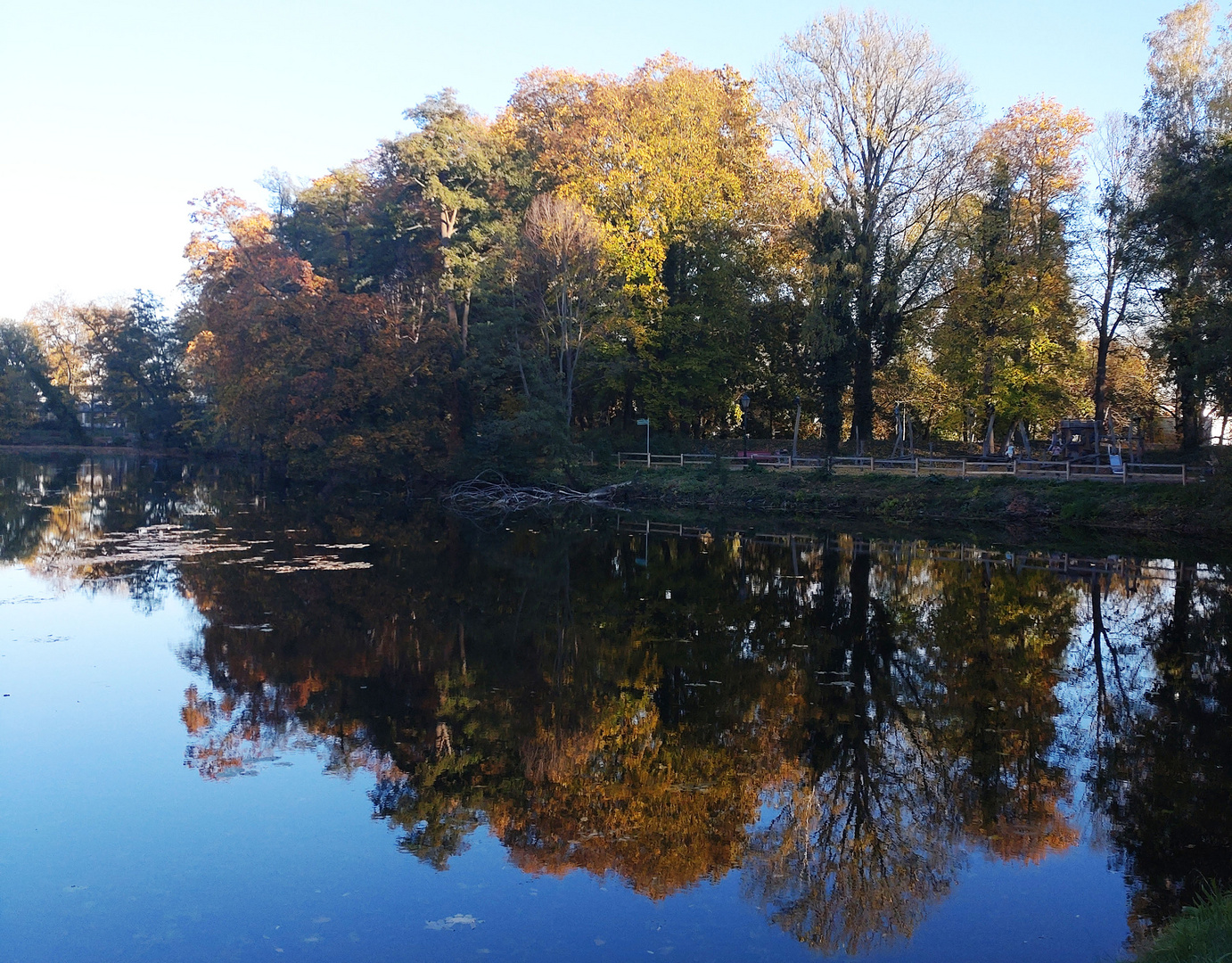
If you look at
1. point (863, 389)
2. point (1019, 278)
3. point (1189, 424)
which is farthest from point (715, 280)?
point (1189, 424)

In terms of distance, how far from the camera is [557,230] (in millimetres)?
40188

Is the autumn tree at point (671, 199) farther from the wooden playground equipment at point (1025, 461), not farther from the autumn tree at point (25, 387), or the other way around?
the autumn tree at point (25, 387)

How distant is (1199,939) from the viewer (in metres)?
5.49

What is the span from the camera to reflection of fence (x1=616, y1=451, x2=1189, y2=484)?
32312 mm

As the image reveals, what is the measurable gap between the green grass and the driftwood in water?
33851 millimetres

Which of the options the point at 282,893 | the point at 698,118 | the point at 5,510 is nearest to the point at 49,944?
the point at 282,893

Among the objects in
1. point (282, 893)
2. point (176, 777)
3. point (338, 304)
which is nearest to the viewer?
point (282, 893)

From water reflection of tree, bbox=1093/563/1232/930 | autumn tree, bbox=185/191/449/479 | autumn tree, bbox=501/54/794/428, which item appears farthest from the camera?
autumn tree, bbox=185/191/449/479

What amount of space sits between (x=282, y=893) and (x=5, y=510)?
3187cm

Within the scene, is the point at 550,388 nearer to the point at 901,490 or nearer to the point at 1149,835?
the point at 901,490

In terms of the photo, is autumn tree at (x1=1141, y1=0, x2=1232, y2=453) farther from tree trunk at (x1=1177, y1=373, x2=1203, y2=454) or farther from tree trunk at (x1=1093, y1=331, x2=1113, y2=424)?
tree trunk at (x1=1093, y1=331, x2=1113, y2=424)

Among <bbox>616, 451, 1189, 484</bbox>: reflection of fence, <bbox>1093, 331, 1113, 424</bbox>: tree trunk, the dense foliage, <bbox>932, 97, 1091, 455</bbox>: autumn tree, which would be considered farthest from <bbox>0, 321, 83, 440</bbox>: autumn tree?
<bbox>1093, 331, 1113, 424</bbox>: tree trunk

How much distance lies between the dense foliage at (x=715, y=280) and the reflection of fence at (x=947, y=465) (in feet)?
8.02

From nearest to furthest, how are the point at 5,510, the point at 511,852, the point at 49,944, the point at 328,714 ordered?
the point at 49,944 < the point at 511,852 < the point at 328,714 < the point at 5,510
